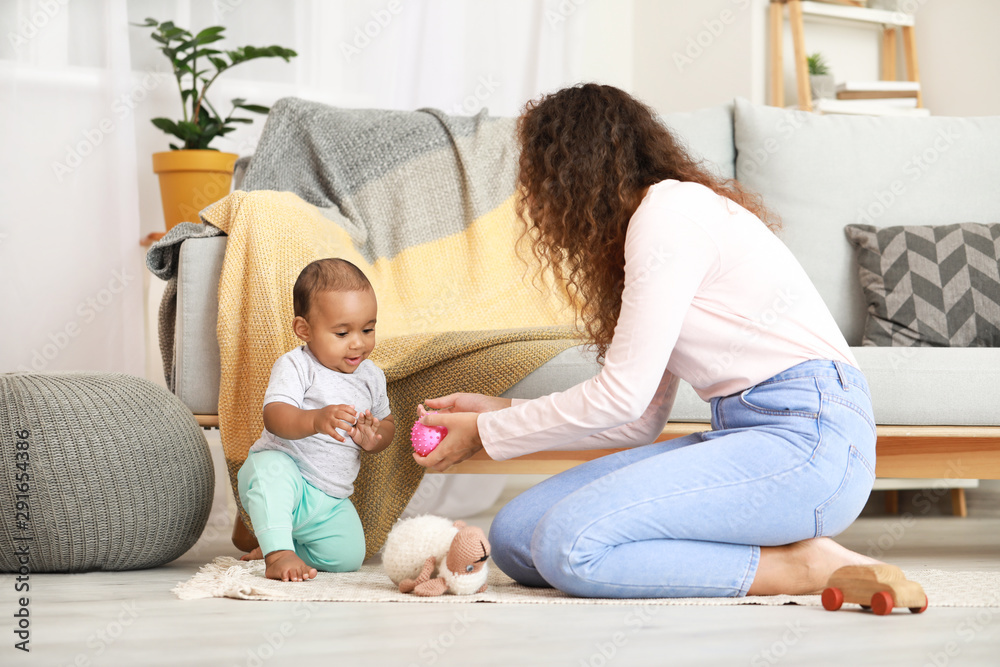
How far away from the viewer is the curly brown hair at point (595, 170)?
1206mm

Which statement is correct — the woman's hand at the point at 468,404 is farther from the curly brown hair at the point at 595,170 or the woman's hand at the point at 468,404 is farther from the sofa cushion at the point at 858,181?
the sofa cushion at the point at 858,181

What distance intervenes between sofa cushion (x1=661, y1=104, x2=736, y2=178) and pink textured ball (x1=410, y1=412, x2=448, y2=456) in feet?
3.75

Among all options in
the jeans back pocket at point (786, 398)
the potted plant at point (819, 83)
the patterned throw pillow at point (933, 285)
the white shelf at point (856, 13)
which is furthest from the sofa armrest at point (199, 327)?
the white shelf at point (856, 13)

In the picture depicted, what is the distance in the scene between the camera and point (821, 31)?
3021mm

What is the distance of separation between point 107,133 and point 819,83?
2096 mm

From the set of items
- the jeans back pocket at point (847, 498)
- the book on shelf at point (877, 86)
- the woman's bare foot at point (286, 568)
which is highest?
the book on shelf at point (877, 86)

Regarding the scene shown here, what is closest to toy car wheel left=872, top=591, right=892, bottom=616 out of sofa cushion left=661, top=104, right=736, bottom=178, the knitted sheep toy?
the knitted sheep toy

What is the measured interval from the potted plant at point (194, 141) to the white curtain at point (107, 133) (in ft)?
0.43

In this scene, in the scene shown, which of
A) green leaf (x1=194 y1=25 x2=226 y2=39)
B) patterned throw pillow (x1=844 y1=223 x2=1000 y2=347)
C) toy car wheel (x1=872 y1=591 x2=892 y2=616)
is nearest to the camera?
toy car wheel (x1=872 y1=591 x2=892 y2=616)

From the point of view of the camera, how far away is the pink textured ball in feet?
4.09

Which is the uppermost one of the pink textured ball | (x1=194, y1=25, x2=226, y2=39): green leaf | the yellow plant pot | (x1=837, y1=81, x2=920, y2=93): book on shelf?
(x1=194, y1=25, x2=226, y2=39): green leaf

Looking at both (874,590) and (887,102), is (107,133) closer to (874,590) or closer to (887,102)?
(874,590)

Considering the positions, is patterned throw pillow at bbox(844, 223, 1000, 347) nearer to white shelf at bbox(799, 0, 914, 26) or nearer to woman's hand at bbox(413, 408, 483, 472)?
woman's hand at bbox(413, 408, 483, 472)

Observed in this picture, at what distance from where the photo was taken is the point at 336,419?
128 centimetres
